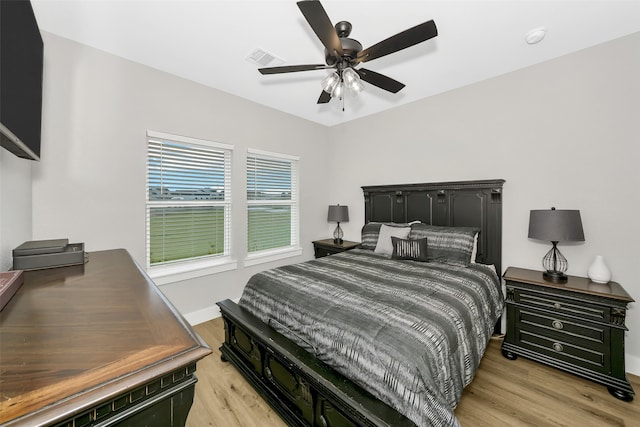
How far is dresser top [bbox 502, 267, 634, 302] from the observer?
6.50ft

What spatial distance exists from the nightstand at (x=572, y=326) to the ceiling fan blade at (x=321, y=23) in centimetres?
252

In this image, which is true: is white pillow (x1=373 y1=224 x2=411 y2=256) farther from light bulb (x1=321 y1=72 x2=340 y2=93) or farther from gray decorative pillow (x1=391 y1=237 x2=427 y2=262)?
light bulb (x1=321 y1=72 x2=340 y2=93)

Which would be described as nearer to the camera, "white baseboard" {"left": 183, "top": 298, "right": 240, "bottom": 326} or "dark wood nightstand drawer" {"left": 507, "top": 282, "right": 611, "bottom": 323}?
"dark wood nightstand drawer" {"left": 507, "top": 282, "right": 611, "bottom": 323}

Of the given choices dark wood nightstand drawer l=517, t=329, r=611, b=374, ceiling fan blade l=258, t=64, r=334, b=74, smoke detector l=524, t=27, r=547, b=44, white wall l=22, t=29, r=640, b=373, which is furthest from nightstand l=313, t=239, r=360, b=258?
smoke detector l=524, t=27, r=547, b=44

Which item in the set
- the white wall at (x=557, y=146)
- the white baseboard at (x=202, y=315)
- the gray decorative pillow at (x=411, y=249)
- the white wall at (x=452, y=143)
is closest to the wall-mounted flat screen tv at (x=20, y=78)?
the white wall at (x=452, y=143)

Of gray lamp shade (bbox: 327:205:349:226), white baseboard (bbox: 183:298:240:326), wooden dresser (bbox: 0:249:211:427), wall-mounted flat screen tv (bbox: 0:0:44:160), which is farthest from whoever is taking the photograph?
gray lamp shade (bbox: 327:205:349:226)

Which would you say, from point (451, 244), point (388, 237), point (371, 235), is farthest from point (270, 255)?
point (451, 244)

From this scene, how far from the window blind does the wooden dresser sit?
8.78ft

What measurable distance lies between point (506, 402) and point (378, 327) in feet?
4.39

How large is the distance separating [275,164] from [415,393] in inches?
134

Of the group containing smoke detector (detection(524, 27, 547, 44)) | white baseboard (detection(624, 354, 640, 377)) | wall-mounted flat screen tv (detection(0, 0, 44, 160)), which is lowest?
white baseboard (detection(624, 354, 640, 377))

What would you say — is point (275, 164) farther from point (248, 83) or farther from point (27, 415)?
point (27, 415)

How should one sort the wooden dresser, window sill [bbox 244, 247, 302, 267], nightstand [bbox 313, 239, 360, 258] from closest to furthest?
the wooden dresser, window sill [bbox 244, 247, 302, 267], nightstand [bbox 313, 239, 360, 258]

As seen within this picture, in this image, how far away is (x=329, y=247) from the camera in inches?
158
